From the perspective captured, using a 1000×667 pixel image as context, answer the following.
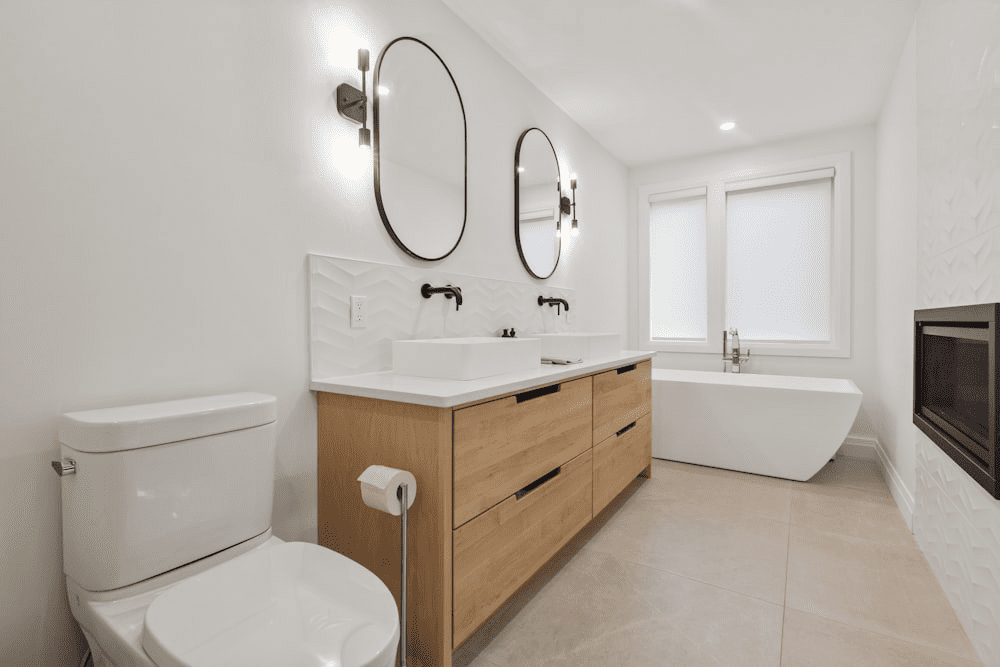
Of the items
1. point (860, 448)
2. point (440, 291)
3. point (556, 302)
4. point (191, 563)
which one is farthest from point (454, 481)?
point (860, 448)

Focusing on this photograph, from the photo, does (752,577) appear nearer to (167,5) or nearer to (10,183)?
(10,183)

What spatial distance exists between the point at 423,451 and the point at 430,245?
100cm

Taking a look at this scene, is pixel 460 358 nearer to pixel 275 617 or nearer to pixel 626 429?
pixel 275 617

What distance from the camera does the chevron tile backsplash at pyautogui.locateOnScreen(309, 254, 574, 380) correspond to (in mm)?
→ 1593

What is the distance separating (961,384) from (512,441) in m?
1.57

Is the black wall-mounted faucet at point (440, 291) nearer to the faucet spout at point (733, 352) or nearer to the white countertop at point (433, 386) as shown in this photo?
the white countertop at point (433, 386)

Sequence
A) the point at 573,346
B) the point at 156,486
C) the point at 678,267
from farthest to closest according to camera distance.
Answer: the point at 678,267 → the point at 573,346 → the point at 156,486

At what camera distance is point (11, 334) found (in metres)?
0.99

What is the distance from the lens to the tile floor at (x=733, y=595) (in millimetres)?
1433

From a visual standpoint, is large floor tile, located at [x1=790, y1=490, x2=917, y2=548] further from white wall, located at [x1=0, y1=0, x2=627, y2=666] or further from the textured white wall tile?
white wall, located at [x1=0, y1=0, x2=627, y2=666]

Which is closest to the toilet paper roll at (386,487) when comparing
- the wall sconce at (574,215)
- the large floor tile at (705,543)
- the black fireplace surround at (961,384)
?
the large floor tile at (705,543)

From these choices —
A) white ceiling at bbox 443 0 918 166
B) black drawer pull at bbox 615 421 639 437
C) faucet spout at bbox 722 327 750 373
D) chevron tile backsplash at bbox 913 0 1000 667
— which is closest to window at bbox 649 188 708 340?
faucet spout at bbox 722 327 750 373

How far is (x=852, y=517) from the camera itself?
237cm

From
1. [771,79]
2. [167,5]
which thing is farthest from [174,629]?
[771,79]
